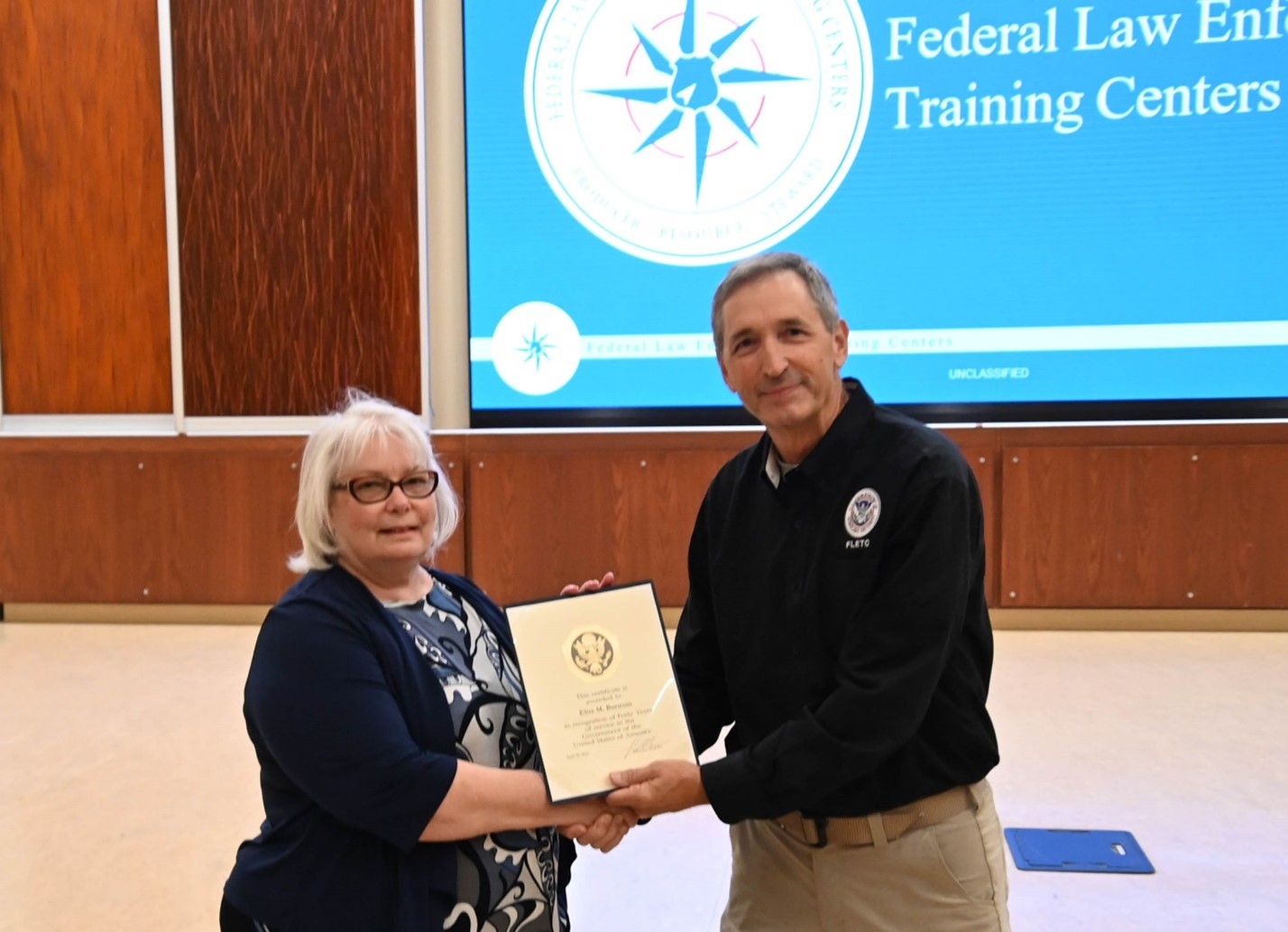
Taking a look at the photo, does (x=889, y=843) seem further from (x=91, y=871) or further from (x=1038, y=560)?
(x=1038, y=560)

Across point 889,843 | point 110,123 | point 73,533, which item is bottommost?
point 73,533

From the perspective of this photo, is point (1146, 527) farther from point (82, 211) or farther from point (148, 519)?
point (82, 211)

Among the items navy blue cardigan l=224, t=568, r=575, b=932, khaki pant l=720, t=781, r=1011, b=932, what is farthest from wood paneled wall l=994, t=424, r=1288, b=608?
navy blue cardigan l=224, t=568, r=575, b=932

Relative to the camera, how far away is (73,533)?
4.68 m

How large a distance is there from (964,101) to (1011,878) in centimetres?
333

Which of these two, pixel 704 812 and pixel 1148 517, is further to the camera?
pixel 1148 517

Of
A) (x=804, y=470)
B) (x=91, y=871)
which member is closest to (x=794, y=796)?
(x=804, y=470)

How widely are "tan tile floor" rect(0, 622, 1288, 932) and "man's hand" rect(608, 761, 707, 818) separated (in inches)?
35.6

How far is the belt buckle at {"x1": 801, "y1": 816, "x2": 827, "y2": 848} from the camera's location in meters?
1.35

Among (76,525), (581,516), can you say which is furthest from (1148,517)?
(76,525)

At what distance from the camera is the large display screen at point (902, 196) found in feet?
13.8

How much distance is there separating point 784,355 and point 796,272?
0.41 ft

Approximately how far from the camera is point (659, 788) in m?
1.36
